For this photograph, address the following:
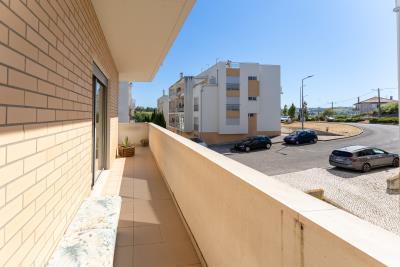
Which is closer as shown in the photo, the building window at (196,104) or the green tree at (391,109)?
the building window at (196,104)

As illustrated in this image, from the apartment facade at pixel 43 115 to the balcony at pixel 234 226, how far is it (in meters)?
1.10

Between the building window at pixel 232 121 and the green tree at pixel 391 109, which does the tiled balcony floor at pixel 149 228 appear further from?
the green tree at pixel 391 109

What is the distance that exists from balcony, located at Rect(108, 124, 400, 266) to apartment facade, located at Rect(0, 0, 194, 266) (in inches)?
43.4

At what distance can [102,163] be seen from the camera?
6363mm

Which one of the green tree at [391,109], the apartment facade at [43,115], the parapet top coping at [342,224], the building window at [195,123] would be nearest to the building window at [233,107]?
the building window at [195,123]

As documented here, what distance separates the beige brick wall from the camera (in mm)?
1208

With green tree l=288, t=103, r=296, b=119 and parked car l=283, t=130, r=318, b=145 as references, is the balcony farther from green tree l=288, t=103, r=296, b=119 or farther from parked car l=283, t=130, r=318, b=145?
green tree l=288, t=103, r=296, b=119

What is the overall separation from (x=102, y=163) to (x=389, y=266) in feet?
21.2

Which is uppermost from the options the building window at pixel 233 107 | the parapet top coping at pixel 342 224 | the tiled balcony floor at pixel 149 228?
the building window at pixel 233 107

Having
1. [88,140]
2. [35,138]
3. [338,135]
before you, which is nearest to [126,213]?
A: [88,140]

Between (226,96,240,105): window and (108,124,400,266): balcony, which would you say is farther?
(226,96,240,105): window

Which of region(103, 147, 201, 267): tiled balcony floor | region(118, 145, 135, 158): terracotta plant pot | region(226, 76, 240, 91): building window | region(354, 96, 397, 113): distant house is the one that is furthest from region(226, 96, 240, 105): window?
region(354, 96, 397, 113): distant house

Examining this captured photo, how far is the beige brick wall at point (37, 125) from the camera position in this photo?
1208mm

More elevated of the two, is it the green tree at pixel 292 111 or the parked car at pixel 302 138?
the green tree at pixel 292 111
